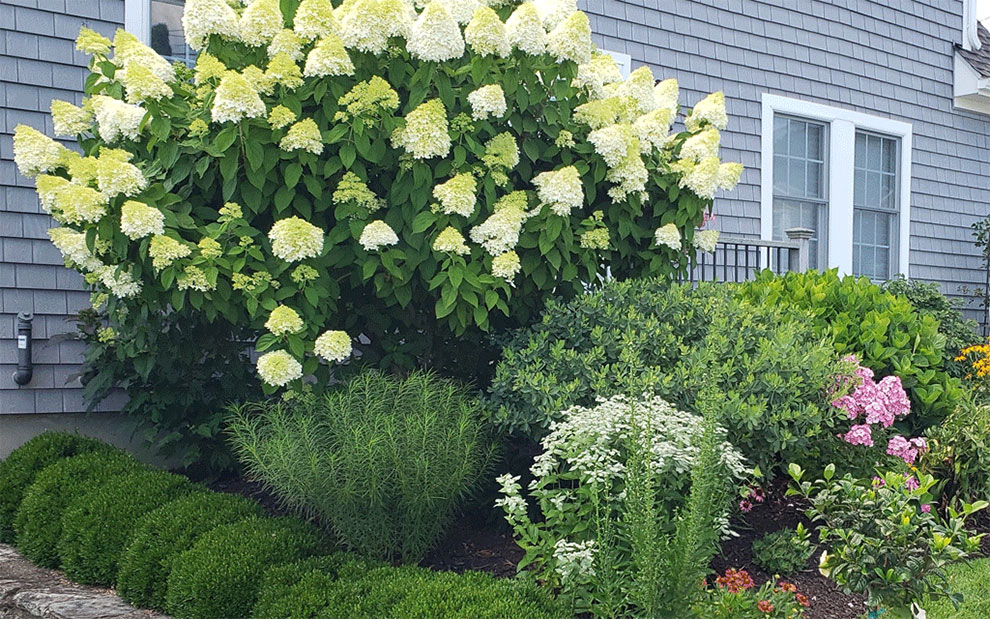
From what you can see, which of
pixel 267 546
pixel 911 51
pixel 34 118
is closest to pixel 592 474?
pixel 267 546

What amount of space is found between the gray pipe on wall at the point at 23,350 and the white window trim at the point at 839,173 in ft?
19.8

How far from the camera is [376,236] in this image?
404 cm

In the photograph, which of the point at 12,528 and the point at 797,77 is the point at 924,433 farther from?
the point at 797,77

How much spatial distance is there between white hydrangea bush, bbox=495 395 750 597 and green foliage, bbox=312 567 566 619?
188mm

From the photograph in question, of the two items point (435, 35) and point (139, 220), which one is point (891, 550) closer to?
point (435, 35)

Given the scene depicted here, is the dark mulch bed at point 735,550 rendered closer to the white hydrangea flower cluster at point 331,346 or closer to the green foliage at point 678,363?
the green foliage at point 678,363

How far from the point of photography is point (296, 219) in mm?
4012

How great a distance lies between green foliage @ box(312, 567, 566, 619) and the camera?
107 inches

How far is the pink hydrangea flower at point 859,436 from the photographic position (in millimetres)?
4047

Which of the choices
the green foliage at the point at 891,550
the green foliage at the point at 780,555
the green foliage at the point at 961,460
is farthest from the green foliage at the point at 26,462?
the green foliage at the point at 961,460

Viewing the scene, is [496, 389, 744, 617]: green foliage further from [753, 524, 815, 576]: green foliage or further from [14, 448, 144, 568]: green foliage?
[14, 448, 144, 568]: green foliage

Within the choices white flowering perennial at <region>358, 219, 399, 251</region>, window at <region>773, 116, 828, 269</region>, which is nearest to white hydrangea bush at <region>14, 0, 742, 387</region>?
white flowering perennial at <region>358, 219, 399, 251</region>

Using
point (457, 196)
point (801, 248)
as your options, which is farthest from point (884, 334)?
point (801, 248)

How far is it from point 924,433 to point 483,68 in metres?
2.85
